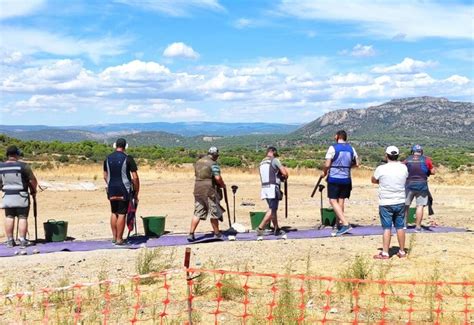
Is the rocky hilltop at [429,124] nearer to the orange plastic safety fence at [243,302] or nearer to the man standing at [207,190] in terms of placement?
the man standing at [207,190]

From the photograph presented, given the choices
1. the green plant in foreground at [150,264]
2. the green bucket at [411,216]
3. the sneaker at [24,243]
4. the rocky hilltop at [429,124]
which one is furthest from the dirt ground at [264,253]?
the rocky hilltop at [429,124]

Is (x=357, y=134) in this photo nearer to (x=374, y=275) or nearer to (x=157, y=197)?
(x=157, y=197)

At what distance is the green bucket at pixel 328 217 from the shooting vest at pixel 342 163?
2.00m

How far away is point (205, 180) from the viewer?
10.7m

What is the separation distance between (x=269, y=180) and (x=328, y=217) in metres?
2.39

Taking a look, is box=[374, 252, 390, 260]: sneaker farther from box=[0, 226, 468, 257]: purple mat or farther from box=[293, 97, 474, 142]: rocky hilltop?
box=[293, 97, 474, 142]: rocky hilltop

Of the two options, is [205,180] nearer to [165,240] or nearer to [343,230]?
[165,240]

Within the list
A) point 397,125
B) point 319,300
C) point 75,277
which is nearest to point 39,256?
point 75,277

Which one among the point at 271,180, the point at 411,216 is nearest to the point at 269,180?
the point at 271,180

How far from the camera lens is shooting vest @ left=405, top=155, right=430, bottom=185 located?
11195 mm

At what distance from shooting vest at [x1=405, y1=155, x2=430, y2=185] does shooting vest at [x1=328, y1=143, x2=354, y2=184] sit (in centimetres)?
131

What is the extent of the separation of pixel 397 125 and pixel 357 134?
12.9 m

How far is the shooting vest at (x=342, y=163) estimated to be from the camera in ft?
35.1

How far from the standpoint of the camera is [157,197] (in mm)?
22828
